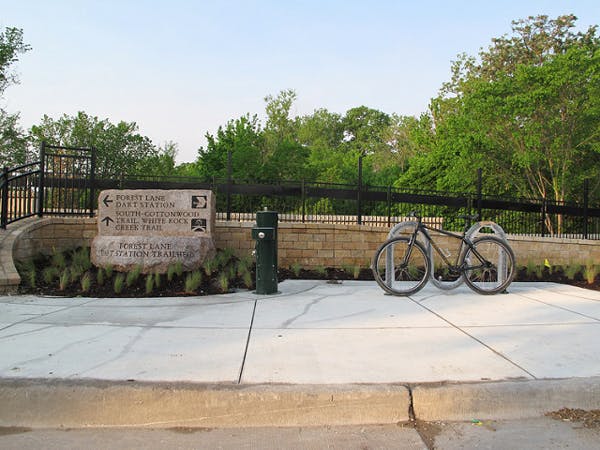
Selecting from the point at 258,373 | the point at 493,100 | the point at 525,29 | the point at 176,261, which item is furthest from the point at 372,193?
the point at 525,29

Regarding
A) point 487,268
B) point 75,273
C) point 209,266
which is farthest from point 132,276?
point 487,268

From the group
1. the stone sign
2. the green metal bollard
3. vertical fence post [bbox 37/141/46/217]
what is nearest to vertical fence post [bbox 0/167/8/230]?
vertical fence post [bbox 37/141/46/217]

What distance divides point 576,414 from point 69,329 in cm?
463

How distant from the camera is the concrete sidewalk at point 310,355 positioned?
3164mm

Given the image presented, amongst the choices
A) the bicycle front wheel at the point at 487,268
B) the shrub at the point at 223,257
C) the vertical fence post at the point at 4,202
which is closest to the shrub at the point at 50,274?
the vertical fence post at the point at 4,202

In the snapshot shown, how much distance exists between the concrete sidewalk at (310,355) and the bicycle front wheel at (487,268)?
0.58m

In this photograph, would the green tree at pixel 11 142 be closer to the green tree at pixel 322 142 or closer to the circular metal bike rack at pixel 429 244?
the green tree at pixel 322 142

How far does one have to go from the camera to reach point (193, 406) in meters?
3.14

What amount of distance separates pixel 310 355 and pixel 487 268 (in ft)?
14.1

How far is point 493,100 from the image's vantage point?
15375mm

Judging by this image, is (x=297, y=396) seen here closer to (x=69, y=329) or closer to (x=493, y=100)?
(x=69, y=329)

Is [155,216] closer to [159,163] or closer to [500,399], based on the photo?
[500,399]

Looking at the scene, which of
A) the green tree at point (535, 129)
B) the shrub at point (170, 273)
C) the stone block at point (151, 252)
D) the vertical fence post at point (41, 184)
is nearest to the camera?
the shrub at point (170, 273)

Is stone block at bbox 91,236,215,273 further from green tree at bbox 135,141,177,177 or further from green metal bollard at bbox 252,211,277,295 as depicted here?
A: green tree at bbox 135,141,177,177
